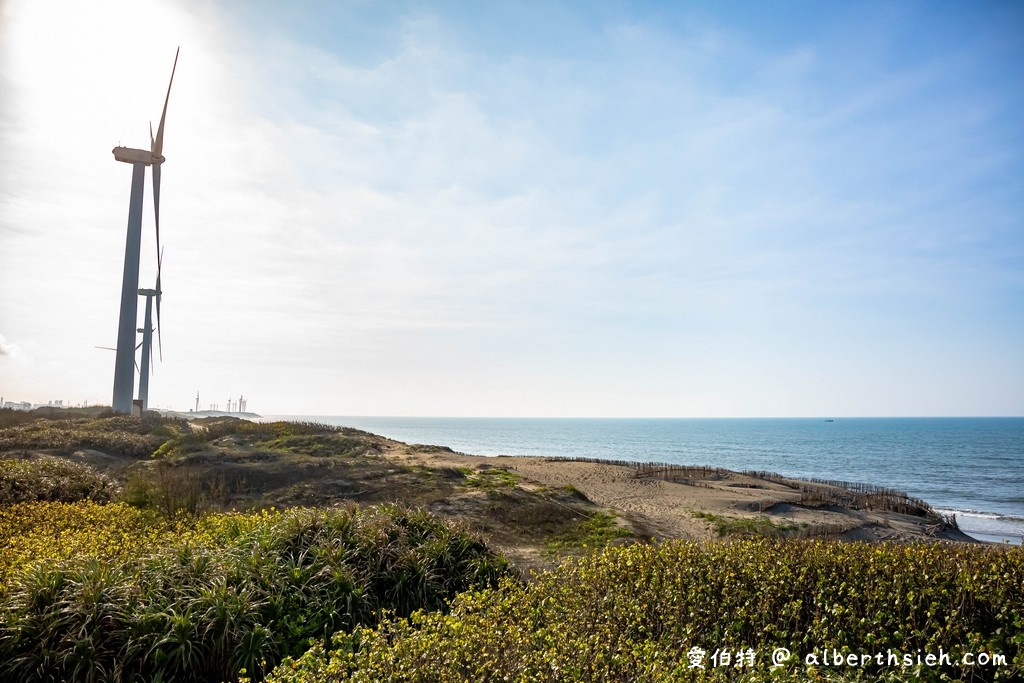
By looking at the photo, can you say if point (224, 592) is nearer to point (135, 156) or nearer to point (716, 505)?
point (716, 505)

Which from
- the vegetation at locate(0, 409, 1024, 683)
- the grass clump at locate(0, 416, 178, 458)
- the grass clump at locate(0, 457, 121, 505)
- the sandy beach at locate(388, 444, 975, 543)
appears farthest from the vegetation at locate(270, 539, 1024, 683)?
the grass clump at locate(0, 416, 178, 458)

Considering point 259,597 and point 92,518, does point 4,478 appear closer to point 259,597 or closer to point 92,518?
point 92,518

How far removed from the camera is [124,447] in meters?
26.4

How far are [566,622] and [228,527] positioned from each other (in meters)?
6.57

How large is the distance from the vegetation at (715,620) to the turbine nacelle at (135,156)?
135 ft

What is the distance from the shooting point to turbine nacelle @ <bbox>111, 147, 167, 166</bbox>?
38562 millimetres

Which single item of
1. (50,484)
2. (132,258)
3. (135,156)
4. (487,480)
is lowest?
(487,480)

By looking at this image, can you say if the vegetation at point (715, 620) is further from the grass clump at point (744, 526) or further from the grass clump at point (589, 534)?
the grass clump at point (744, 526)

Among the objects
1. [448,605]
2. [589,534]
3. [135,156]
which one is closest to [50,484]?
[448,605]

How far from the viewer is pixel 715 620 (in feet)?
21.4

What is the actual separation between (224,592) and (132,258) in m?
36.4

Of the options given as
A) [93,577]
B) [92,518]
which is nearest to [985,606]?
[93,577]

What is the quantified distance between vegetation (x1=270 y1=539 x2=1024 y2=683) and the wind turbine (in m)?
37.0

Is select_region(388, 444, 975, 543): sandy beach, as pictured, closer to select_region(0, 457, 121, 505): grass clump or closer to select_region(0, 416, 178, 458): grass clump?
select_region(0, 416, 178, 458): grass clump
